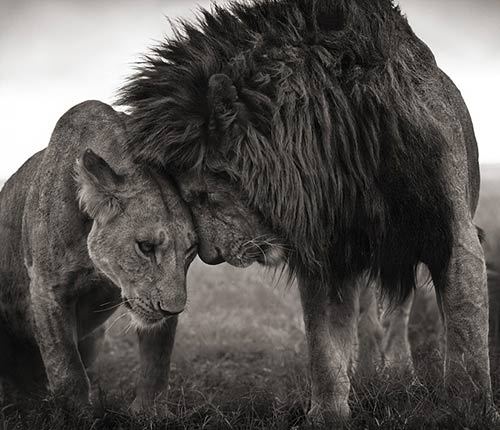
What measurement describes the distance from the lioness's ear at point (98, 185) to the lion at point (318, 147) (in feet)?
0.56

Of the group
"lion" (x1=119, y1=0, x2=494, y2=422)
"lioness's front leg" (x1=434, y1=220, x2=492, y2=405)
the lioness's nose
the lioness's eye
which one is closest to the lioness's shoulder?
"lion" (x1=119, y1=0, x2=494, y2=422)

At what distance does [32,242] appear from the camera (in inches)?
192

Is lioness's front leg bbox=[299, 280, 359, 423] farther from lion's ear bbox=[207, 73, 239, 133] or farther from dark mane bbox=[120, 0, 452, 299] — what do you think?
lion's ear bbox=[207, 73, 239, 133]

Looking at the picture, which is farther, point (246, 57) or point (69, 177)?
point (69, 177)

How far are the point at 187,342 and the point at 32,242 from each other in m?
3.88

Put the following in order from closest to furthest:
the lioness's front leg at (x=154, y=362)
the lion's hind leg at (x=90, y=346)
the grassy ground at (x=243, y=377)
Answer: the grassy ground at (x=243, y=377), the lioness's front leg at (x=154, y=362), the lion's hind leg at (x=90, y=346)

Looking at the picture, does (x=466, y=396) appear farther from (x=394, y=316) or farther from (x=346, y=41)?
(x=394, y=316)

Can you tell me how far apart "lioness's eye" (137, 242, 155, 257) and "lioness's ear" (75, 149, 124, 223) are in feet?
0.66

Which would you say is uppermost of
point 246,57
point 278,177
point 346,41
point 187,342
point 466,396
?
point 346,41

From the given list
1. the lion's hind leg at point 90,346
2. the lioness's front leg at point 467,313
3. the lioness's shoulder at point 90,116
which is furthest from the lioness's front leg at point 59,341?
the lioness's front leg at point 467,313

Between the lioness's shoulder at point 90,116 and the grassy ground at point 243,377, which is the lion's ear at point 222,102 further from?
the grassy ground at point 243,377

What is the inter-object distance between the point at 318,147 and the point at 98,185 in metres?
1.05

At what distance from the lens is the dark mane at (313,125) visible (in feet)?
14.2

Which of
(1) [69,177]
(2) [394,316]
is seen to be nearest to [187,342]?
(2) [394,316]
